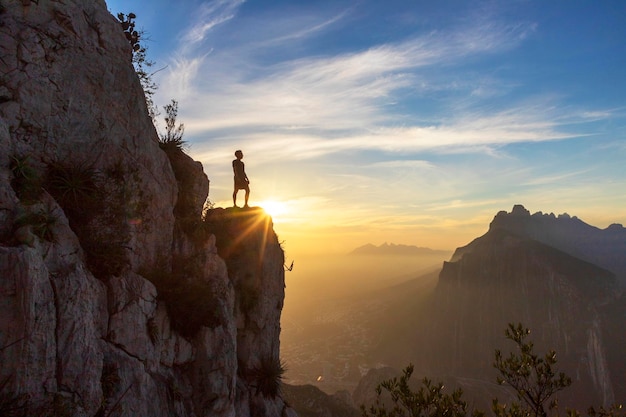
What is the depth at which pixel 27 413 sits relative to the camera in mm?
7434

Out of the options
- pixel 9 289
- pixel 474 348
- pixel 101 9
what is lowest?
pixel 474 348

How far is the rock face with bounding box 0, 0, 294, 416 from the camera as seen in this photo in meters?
8.26

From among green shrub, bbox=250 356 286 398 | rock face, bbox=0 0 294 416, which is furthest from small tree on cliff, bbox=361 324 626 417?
green shrub, bbox=250 356 286 398

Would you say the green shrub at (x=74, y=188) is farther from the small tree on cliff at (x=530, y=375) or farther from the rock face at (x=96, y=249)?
the small tree on cliff at (x=530, y=375)

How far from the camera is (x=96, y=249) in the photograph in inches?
445

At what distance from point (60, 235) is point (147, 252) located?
4441mm

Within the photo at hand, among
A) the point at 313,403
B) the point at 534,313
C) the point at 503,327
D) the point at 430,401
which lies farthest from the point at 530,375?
the point at 534,313

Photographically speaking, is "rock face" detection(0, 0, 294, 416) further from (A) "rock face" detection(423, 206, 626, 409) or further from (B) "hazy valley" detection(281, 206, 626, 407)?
(A) "rock face" detection(423, 206, 626, 409)

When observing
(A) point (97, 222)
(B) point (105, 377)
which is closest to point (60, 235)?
(A) point (97, 222)

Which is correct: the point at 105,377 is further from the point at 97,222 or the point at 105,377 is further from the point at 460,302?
the point at 460,302

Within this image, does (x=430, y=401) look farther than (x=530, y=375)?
Yes

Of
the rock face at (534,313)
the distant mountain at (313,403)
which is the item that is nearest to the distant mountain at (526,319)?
the rock face at (534,313)

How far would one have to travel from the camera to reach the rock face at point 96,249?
8.26 meters

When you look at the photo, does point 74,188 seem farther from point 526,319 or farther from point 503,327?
point 526,319
